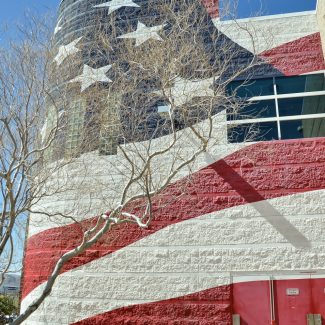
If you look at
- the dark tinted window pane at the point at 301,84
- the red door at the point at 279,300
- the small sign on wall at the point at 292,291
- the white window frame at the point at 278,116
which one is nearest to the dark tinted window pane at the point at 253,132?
the white window frame at the point at 278,116

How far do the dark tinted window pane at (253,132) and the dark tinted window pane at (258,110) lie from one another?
0.77 feet

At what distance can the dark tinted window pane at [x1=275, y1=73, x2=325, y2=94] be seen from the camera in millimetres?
10961

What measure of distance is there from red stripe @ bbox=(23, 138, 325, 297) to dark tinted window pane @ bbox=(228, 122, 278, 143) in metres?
0.27

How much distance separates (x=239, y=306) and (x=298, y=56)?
654 centimetres

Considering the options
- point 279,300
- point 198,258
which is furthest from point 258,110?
point 279,300

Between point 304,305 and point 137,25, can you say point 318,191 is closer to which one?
point 304,305

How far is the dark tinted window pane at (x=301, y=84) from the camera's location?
11.0 metres

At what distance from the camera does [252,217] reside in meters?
9.85

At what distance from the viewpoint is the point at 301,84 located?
11.0 m

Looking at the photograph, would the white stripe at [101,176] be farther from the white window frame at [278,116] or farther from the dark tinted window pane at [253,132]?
the white window frame at [278,116]

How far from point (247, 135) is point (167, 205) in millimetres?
2641

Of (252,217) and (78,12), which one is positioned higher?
(78,12)

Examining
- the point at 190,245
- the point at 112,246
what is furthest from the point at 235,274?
the point at 112,246

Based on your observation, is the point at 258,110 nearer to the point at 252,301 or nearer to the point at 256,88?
the point at 256,88
